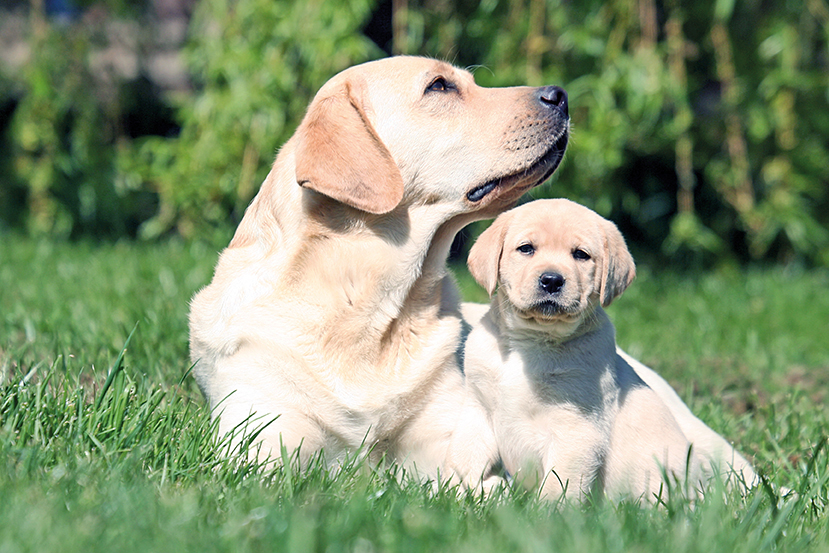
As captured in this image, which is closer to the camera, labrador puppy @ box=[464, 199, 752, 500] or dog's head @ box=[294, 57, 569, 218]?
labrador puppy @ box=[464, 199, 752, 500]

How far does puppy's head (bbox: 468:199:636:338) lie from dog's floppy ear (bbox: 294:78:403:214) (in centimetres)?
36

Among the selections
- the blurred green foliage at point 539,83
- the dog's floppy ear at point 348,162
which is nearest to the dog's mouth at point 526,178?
the dog's floppy ear at point 348,162

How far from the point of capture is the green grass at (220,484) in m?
1.70

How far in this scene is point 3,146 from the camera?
304 inches

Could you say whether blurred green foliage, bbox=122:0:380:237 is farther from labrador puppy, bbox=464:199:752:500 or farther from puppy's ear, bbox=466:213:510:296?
labrador puppy, bbox=464:199:752:500

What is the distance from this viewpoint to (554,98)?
293cm

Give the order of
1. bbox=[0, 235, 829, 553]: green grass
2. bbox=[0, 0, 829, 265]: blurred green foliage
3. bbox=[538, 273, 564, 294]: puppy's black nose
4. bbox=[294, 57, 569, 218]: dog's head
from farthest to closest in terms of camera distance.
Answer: bbox=[0, 0, 829, 265]: blurred green foliage < bbox=[294, 57, 569, 218]: dog's head < bbox=[538, 273, 564, 294]: puppy's black nose < bbox=[0, 235, 829, 553]: green grass

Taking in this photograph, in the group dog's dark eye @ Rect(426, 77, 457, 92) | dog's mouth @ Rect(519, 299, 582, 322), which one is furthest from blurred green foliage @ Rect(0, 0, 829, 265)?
dog's mouth @ Rect(519, 299, 582, 322)

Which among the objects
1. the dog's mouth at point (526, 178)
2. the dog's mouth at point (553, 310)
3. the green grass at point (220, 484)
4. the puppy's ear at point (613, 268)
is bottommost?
the green grass at point (220, 484)

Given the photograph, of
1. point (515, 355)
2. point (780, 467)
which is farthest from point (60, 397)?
point (780, 467)

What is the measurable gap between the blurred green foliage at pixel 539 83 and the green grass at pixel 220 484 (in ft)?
7.13

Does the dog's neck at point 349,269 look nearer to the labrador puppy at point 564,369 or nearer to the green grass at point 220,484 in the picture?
the labrador puppy at point 564,369

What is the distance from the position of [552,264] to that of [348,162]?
2.32 ft

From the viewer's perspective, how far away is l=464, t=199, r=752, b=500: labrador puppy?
248 centimetres
